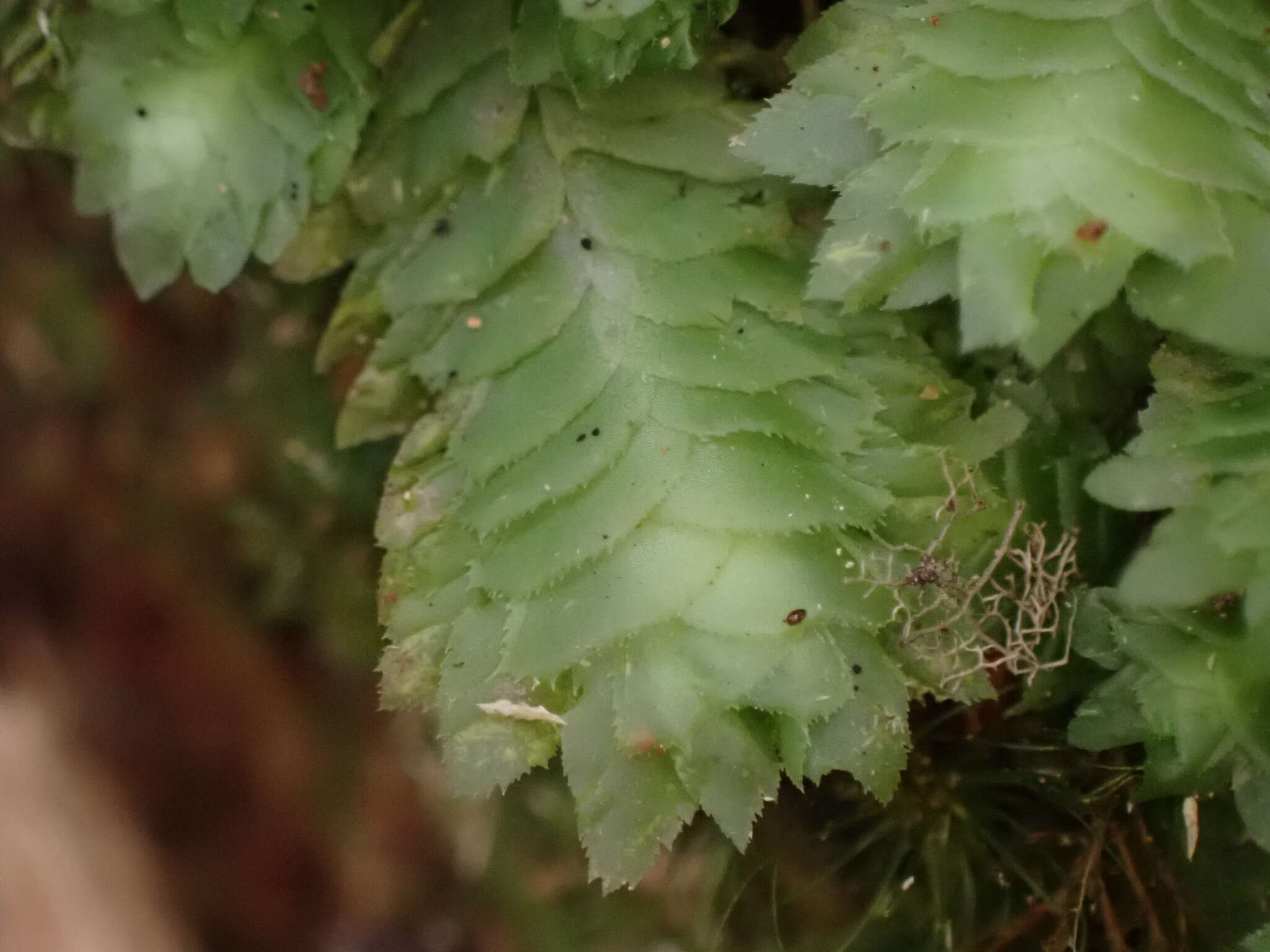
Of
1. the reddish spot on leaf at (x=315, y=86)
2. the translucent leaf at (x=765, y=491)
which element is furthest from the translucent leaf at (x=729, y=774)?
the reddish spot on leaf at (x=315, y=86)

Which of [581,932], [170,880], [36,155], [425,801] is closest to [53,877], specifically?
[170,880]

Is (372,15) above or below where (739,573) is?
above

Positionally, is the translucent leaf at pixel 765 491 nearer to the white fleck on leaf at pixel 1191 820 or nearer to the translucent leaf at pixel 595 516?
the translucent leaf at pixel 595 516

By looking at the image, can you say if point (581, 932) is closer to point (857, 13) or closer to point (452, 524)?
point (452, 524)

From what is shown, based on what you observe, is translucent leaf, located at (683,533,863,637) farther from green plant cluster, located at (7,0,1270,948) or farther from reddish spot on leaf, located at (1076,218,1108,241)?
reddish spot on leaf, located at (1076,218,1108,241)

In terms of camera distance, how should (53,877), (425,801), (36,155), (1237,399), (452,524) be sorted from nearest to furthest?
(1237,399), (452,524), (36,155), (425,801), (53,877)

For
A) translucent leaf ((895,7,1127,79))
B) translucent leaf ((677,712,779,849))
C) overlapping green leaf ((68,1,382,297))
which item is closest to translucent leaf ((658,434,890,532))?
translucent leaf ((677,712,779,849))
